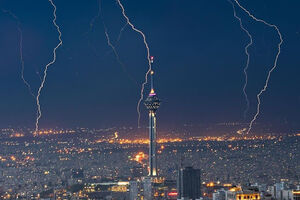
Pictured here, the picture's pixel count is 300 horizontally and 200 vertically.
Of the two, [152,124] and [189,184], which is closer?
[189,184]

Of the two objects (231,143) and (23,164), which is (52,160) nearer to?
(23,164)

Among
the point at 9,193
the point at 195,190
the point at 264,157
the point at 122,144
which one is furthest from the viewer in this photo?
the point at 122,144

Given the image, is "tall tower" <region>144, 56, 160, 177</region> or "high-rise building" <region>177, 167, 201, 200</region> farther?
"tall tower" <region>144, 56, 160, 177</region>

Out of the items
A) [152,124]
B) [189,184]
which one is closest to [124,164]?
[152,124]

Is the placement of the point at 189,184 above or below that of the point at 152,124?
below

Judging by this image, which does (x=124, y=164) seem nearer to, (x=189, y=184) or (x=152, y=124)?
(x=152, y=124)

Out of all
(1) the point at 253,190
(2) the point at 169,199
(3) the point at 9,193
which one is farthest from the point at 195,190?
(1) the point at 253,190

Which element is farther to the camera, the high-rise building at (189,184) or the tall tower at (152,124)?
the tall tower at (152,124)

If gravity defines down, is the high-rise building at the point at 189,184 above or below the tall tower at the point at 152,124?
below
